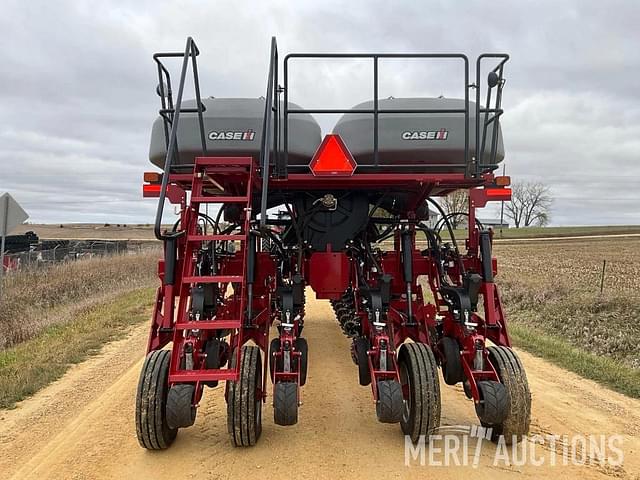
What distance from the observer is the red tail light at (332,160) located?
201 inches

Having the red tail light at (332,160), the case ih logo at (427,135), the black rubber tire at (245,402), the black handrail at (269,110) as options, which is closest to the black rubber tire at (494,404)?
the black rubber tire at (245,402)

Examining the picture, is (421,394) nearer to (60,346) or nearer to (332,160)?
(332,160)

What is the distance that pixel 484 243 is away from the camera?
5.65m

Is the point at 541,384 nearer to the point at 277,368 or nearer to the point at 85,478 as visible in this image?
the point at 277,368

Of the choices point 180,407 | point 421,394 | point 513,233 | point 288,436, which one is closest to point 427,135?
point 421,394

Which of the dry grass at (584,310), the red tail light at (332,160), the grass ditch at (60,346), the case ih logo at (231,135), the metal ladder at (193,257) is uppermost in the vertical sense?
the case ih logo at (231,135)

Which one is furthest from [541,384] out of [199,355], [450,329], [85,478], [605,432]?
[85,478]

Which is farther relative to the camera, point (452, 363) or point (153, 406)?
point (452, 363)

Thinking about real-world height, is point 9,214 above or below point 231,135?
below

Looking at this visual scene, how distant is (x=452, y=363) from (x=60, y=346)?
6.87 m

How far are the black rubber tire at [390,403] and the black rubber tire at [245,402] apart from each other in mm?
1035

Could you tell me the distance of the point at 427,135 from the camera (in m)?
5.40

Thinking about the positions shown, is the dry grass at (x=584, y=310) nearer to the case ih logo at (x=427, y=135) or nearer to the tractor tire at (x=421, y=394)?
the tractor tire at (x=421, y=394)

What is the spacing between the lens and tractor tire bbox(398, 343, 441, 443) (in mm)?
4641
